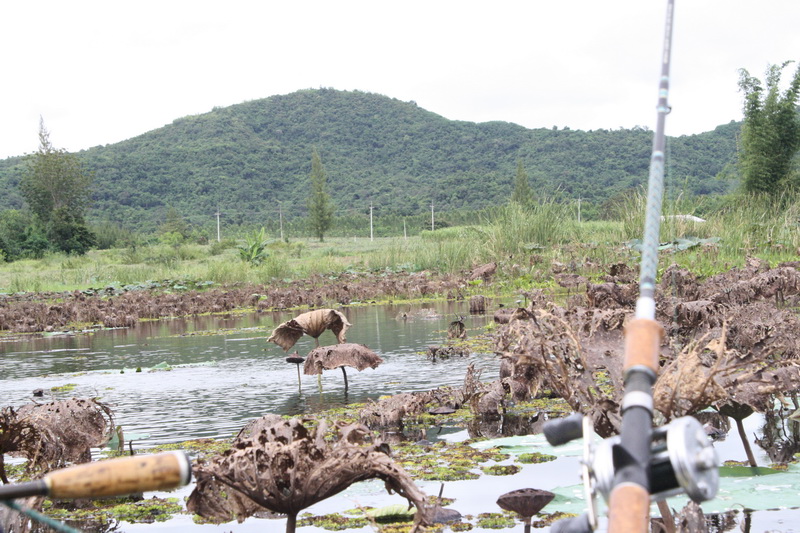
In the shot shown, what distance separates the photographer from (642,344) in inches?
48.0

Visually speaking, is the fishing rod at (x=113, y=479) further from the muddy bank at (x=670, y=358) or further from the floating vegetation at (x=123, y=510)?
the floating vegetation at (x=123, y=510)

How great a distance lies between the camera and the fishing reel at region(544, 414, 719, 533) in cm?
99

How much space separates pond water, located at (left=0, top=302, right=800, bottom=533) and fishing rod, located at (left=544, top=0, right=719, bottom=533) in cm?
259

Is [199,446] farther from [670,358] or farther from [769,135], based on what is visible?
[769,135]

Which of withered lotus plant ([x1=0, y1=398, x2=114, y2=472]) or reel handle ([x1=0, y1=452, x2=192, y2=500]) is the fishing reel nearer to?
reel handle ([x1=0, y1=452, x2=192, y2=500])

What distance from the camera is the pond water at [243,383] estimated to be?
169 inches

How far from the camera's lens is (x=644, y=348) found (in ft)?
4.00

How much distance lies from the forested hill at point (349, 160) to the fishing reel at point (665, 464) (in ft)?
252

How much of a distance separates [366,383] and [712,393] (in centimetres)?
534

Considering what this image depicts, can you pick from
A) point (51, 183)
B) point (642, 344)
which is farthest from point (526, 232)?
point (51, 183)

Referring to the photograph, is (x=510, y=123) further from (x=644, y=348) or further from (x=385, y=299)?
(x=644, y=348)

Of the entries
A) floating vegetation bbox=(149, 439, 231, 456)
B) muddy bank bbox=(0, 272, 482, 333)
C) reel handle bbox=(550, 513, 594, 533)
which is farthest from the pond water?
reel handle bbox=(550, 513, 594, 533)

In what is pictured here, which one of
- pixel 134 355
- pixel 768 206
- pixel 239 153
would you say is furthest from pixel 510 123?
pixel 134 355

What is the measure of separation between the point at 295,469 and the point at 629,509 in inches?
82.6
